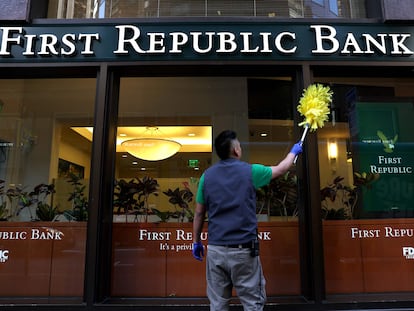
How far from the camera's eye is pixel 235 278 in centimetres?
279

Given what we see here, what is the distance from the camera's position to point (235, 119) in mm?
6922

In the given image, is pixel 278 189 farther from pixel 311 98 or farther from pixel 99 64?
pixel 99 64

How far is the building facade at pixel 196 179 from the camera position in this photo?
14.7 feet

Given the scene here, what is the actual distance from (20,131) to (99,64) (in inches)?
106

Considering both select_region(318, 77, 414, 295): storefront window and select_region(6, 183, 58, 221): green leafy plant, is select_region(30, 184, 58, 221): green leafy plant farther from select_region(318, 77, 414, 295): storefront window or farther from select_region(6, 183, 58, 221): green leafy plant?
select_region(318, 77, 414, 295): storefront window

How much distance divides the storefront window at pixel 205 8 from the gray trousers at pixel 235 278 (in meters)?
3.48

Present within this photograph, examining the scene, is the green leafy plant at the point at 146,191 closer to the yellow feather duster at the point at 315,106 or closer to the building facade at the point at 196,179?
the building facade at the point at 196,179

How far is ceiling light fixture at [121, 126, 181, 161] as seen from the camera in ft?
23.8

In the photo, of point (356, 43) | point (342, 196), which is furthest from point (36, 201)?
point (356, 43)

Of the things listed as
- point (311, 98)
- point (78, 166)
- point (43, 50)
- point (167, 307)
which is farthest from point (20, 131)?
point (311, 98)

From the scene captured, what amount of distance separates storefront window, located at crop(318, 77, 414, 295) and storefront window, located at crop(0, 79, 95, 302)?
303 centimetres

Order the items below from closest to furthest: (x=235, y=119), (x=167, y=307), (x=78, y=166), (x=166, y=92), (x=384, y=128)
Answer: (x=167, y=307)
(x=384, y=128)
(x=78, y=166)
(x=166, y=92)
(x=235, y=119)

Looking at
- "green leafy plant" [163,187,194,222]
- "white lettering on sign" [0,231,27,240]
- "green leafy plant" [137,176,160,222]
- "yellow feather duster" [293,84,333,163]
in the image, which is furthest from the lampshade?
"yellow feather duster" [293,84,333,163]

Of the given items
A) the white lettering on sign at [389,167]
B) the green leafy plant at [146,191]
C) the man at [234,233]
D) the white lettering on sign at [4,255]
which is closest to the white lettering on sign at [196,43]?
the white lettering on sign at [389,167]
